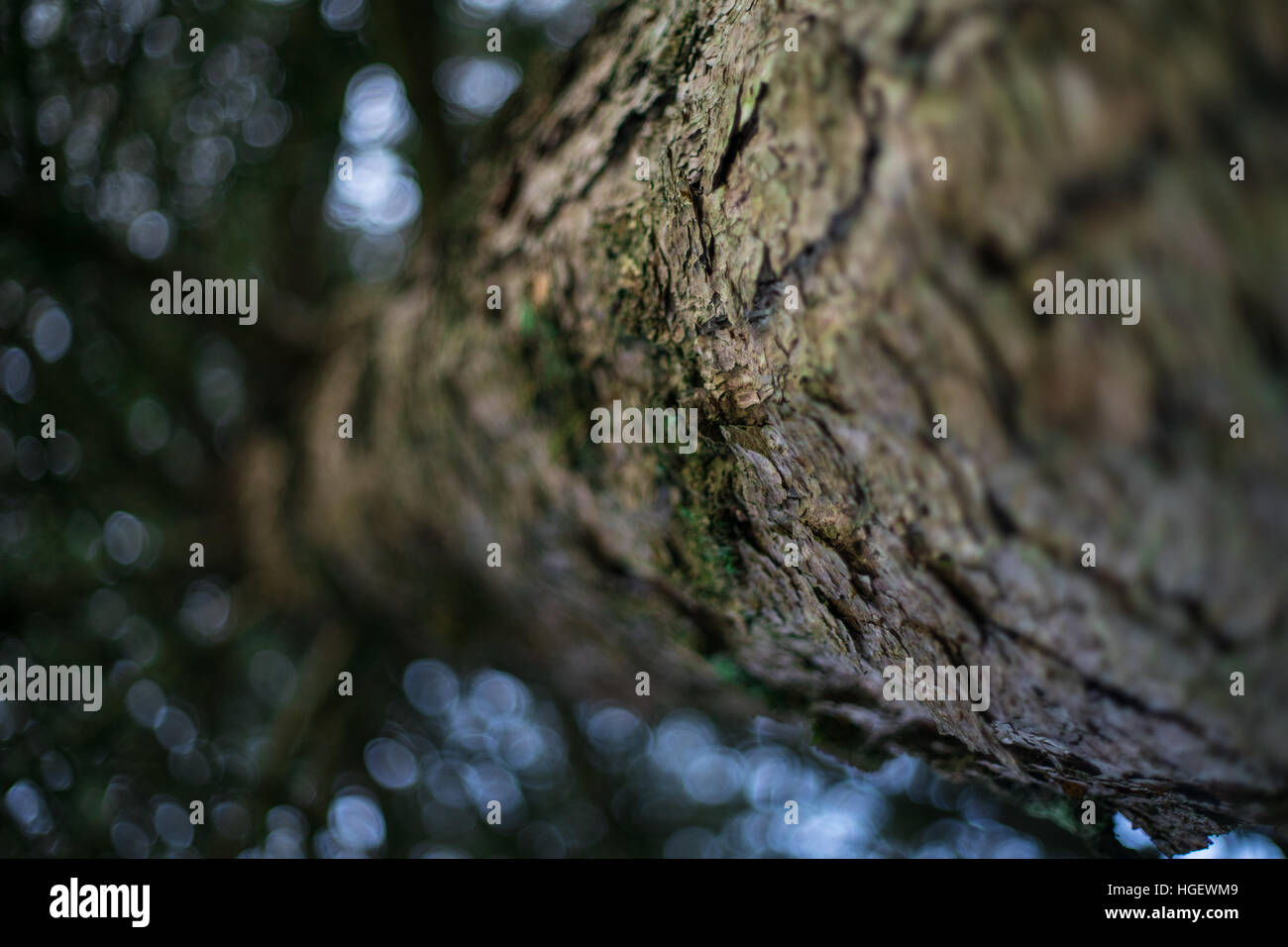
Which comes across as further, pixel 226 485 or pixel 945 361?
pixel 226 485

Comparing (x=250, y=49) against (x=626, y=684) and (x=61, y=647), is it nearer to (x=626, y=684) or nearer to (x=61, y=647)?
(x=61, y=647)

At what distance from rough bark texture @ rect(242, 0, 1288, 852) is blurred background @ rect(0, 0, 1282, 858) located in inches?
22.6

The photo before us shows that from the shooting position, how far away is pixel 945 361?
36cm

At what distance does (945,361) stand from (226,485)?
6.86 ft

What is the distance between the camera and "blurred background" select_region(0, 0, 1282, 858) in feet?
4.91

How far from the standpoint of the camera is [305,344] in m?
1.69

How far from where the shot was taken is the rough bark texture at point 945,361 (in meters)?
0.31

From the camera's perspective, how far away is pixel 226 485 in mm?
1998

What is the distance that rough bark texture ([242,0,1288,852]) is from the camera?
314 millimetres

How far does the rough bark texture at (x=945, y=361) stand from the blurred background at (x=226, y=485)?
574 mm

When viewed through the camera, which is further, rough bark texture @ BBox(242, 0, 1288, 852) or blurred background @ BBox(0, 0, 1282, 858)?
blurred background @ BBox(0, 0, 1282, 858)

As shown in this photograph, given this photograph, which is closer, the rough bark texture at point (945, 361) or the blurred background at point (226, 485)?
the rough bark texture at point (945, 361)
